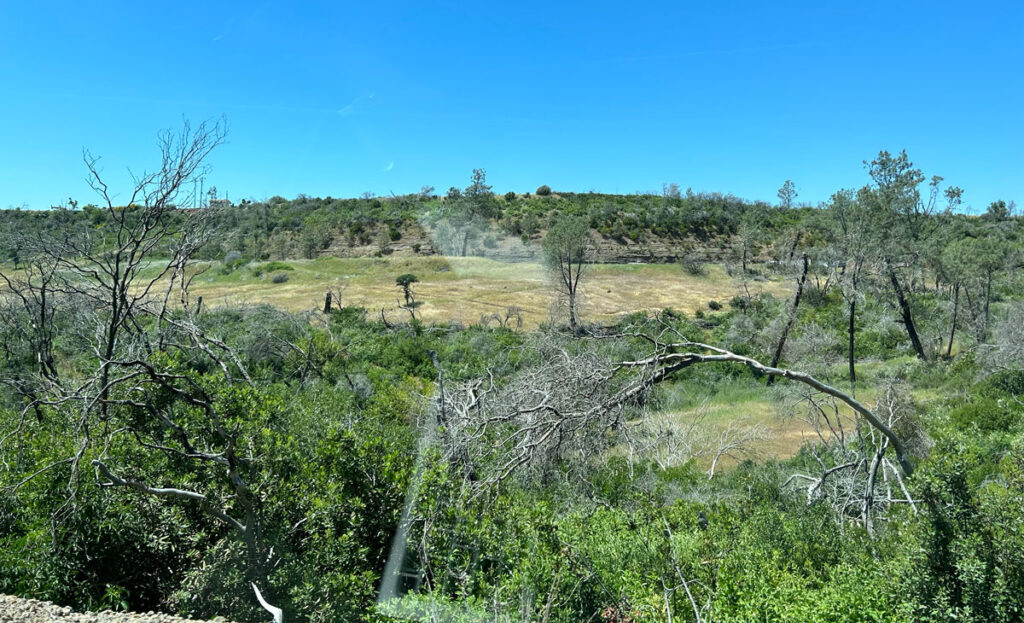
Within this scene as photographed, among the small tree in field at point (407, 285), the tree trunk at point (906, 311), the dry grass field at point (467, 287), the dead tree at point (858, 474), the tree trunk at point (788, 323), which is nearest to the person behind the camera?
the dead tree at point (858, 474)

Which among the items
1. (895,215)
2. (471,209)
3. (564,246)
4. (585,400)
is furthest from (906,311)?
(471,209)

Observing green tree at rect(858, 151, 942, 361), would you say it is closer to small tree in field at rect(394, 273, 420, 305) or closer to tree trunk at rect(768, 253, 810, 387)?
tree trunk at rect(768, 253, 810, 387)

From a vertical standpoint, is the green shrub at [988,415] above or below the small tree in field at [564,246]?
below

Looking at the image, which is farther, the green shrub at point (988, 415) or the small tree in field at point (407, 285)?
the small tree in field at point (407, 285)

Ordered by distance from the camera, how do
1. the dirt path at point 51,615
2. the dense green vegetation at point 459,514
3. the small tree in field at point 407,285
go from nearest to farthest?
the dense green vegetation at point 459,514, the dirt path at point 51,615, the small tree in field at point 407,285

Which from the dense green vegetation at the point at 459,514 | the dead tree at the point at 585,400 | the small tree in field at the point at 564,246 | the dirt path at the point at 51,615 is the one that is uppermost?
the small tree in field at the point at 564,246

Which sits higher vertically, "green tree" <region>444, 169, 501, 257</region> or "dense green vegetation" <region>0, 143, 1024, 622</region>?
"green tree" <region>444, 169, 501, 257</region>

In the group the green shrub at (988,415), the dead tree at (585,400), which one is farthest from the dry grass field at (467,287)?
the dead tree at (585,400)

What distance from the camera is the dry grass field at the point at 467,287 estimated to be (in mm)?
39494

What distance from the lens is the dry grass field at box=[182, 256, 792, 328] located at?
3949 centimetres

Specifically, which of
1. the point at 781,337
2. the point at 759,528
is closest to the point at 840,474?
the point at 759,528

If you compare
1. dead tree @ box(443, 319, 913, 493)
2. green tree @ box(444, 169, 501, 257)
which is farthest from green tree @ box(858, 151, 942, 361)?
green tree @ box(444, 169, 501, 257)

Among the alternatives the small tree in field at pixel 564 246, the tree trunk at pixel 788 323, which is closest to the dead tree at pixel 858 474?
the tree trunk at pixel 788 323

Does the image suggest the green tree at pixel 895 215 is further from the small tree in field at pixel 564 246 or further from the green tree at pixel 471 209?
the green tree at pixel 471 209
